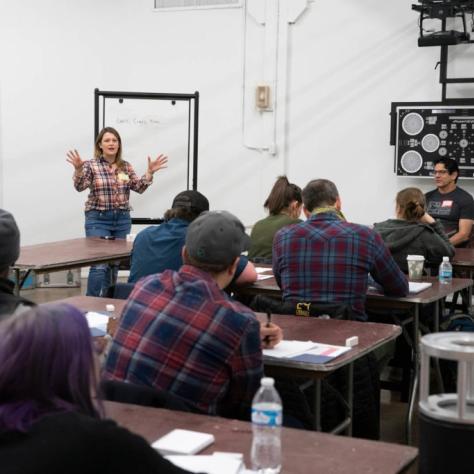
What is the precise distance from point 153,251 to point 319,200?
1057 millimetres

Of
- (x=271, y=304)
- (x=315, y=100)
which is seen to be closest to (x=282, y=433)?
(x=271, y=304)

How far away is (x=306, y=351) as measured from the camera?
10.7 feet

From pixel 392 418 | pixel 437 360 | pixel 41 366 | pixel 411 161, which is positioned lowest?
pixel 392 418

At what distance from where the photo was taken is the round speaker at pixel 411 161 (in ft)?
27.8

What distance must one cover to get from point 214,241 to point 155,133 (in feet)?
21.1

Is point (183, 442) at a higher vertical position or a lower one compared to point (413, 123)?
lower

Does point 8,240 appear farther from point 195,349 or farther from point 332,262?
point 332,262

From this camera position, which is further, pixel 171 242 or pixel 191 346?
pixel 171 242

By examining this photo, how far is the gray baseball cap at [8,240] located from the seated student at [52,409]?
4.52 ft

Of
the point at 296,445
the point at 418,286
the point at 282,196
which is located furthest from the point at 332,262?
the point at 296,445

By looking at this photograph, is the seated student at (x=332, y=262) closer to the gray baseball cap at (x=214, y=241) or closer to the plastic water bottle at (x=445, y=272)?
the plastic water bottle at (x=445, y=272)

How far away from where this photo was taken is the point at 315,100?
9.11 metres

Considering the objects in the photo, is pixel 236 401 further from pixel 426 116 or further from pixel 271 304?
pixel 426 116

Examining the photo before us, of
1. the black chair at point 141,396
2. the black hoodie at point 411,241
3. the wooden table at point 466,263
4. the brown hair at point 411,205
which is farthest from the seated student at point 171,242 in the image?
the black chair at point 141,396
